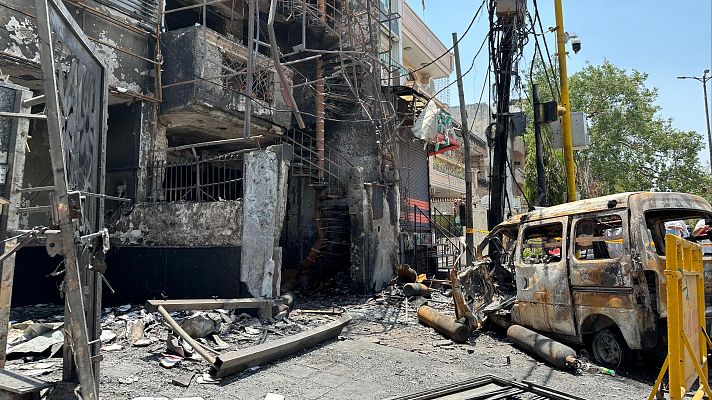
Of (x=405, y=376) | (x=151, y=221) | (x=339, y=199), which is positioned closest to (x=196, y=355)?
(x=405, y=376)

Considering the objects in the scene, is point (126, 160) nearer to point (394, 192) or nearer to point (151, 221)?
point (151, 221)

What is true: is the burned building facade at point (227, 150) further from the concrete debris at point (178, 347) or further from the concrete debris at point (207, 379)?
the concrete debris at point (207, 379)

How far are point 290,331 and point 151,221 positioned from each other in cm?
356

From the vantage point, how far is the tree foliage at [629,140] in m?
24.5

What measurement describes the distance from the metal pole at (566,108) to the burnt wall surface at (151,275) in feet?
23.0

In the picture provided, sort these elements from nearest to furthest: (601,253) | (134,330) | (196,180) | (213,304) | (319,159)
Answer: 1. (134,330)
2. (601,253)
3. (213,304)
4. (196,180)
5. (319,159)

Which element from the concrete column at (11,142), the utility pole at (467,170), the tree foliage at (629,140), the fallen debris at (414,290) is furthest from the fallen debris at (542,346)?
the tree foliage at (629,140)

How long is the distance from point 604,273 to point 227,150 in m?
10.4

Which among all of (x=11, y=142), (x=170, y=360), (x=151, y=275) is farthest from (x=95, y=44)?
(x=170, y=360)

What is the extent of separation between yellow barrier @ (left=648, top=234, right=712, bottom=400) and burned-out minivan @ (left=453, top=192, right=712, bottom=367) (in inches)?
45.2

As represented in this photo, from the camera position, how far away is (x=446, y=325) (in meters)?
7.62

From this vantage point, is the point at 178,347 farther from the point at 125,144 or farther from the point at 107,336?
the point at 125,144

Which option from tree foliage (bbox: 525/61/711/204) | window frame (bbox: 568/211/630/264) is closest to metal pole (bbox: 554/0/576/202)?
window frame (bbox: 568/211/630/264)

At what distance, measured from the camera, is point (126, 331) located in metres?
6.63
